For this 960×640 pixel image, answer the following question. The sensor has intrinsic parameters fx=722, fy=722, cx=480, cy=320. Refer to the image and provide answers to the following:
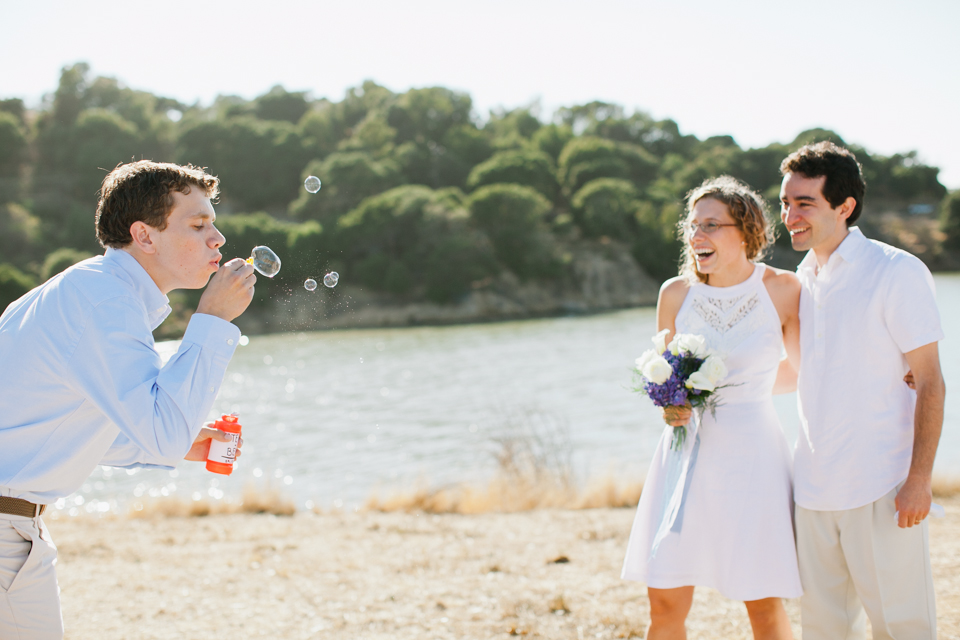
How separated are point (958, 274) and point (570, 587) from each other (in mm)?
75098

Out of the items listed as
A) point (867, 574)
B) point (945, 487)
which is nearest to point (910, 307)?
point (867, 574)

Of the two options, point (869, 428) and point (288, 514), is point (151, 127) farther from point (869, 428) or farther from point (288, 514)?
point (869, 428)

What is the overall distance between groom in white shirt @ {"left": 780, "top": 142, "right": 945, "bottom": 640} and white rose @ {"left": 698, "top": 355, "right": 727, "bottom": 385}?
458mm

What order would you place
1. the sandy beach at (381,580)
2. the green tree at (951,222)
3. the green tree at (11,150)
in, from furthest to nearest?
the green tree at (11,150), the green tree at (951,222), the sandy beach at (381,580)

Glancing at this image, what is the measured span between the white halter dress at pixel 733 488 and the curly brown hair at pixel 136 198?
2.53m

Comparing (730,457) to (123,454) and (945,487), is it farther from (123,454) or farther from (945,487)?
(945,487)

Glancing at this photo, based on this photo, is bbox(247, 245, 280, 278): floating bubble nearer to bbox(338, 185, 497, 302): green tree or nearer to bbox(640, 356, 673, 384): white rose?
bbox(640, 356, 673, 384): white rose

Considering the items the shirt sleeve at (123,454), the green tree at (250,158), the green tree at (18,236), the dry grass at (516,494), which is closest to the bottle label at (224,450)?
the shirt sleeve at (123,454)

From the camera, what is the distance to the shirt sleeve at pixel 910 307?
3.11 metres

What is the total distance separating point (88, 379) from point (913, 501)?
318 centimetres

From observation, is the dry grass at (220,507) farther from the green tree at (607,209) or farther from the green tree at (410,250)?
the green tree at (607,209)

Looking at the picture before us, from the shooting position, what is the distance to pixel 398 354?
141ft

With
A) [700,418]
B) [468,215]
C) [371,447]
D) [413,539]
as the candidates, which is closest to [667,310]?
[700,418]

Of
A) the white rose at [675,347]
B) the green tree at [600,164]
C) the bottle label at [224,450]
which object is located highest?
the green tree at [600,164]
